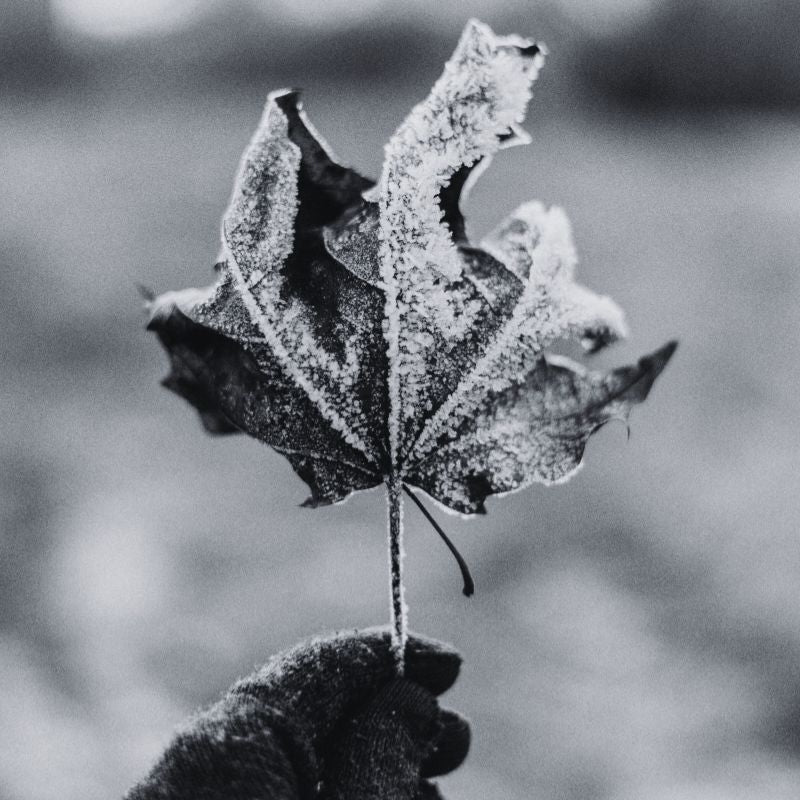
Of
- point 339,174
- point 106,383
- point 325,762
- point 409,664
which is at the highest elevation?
point 106,383

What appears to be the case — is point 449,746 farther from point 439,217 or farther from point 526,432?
point 439,217

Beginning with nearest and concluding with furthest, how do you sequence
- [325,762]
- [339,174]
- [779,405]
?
[339,174] < [325,762] < [779,405]

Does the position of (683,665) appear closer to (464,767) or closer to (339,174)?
(464,767)

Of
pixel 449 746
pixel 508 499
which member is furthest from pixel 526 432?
pixel 508 499

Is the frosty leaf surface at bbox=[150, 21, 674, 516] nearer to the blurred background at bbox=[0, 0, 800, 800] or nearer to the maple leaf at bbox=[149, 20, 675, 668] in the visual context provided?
the maple leaf at bbox=[149, 20, 675, 668]

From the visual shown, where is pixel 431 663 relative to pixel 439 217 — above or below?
below

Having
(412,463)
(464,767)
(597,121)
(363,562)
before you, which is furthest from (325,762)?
(597,121)

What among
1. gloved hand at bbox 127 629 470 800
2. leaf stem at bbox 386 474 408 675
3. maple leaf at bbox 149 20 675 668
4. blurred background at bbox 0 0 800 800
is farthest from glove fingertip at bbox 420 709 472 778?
blurred background at bbox 0 0 800 800
